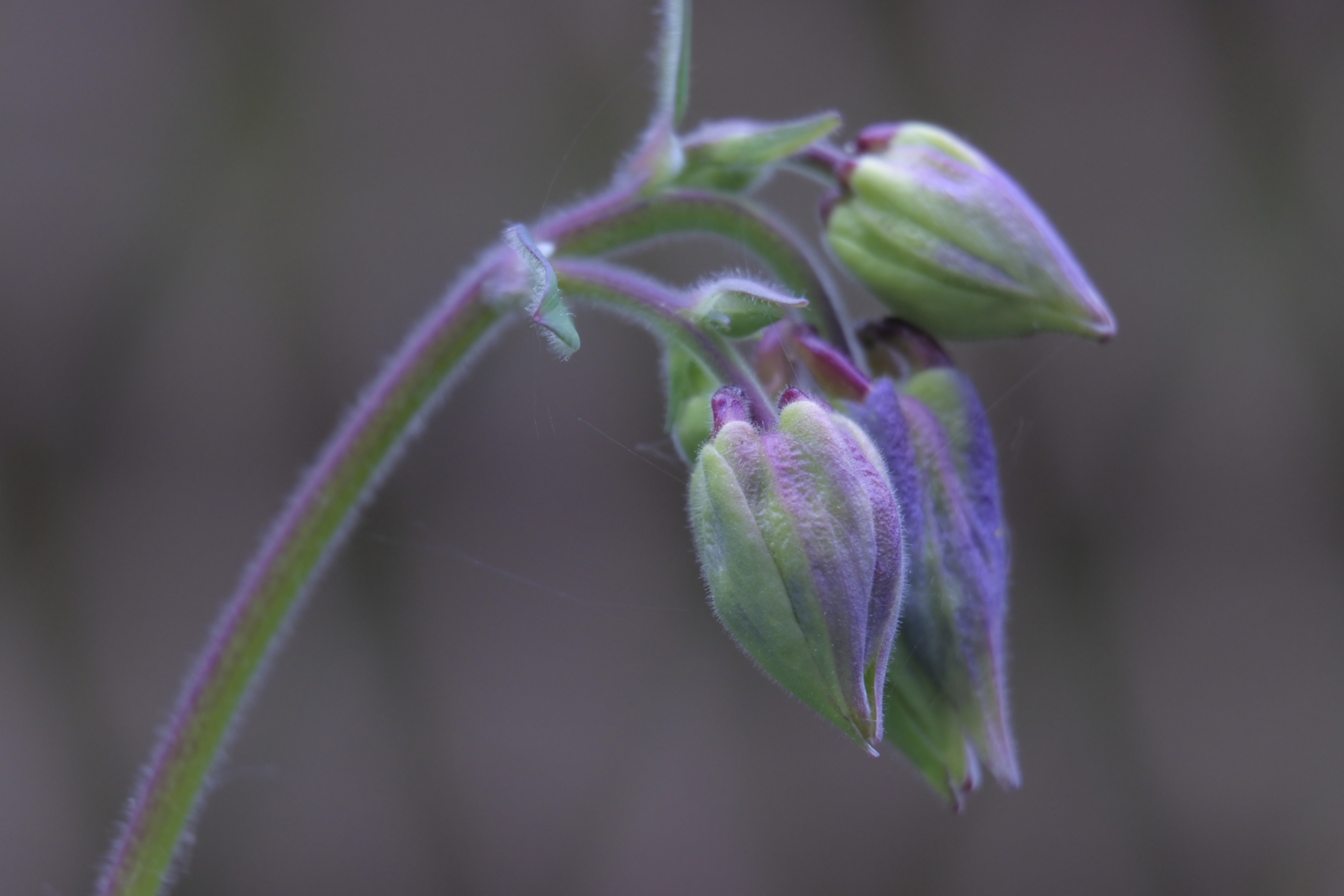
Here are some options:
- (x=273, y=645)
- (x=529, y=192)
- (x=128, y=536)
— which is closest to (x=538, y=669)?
(x=128, y=536)

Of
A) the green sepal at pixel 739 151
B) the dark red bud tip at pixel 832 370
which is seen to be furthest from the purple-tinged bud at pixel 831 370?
the green sepal at pixel 739 151

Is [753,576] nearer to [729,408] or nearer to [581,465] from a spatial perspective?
[729,408]

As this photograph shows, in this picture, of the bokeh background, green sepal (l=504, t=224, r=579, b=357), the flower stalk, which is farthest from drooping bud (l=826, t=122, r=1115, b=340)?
the bokeh background

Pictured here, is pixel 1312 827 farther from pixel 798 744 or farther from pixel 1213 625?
pixel 798 744

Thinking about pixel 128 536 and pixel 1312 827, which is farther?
pixel 1312 827

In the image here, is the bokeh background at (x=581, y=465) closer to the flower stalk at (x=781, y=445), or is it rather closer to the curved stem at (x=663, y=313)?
the flower stalk at (x=781, y=445)

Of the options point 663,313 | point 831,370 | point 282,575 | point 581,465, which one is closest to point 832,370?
point 831,370

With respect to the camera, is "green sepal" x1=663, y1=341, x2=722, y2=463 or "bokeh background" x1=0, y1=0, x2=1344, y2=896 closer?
"green sepal" x1=663, y1=341, x2=722, y2=463

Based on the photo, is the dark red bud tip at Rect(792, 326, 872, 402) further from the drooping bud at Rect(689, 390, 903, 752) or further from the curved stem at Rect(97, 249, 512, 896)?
the curved stem at Rect(97, 249, 512, 896)
